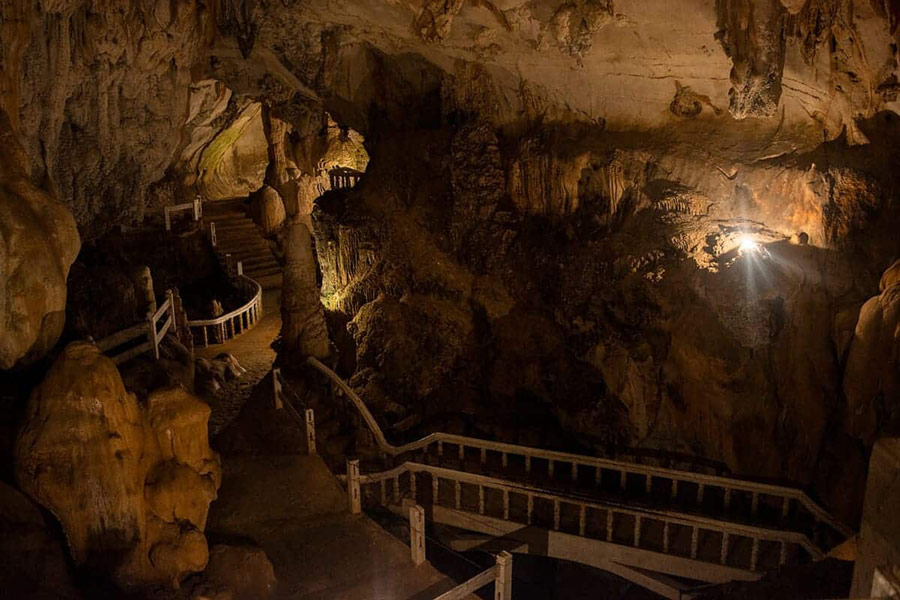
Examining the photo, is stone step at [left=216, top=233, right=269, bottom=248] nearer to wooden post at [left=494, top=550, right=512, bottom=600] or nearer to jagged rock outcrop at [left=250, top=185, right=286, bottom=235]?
jagged rock outcrop at [left=250, top=185, right=286, bottom=235]

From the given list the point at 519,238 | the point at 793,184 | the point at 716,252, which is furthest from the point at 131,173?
the point at 793,184

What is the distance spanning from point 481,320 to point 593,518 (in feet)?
15.4

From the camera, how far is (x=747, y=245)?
10.3 metres

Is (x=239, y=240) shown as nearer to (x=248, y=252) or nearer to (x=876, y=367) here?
(x=248, y=252)

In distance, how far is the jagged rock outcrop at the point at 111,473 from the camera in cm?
626

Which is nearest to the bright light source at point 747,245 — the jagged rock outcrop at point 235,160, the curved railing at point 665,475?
the curved railing at point 665,475

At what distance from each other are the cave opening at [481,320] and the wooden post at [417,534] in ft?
0.12

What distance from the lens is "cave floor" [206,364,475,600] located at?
23.4 ft

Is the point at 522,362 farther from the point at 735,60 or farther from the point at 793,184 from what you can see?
the point at 735,60

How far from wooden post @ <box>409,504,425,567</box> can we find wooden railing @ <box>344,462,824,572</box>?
1173 millimetres

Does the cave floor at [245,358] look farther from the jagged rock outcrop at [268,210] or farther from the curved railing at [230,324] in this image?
the jagged rock outcrop at [268,210]

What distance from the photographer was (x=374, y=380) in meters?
13.3

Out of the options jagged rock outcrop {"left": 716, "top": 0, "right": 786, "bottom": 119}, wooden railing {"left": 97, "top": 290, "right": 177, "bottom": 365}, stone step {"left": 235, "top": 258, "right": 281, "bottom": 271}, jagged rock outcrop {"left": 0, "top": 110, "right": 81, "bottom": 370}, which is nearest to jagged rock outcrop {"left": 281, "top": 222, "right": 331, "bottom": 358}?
wooden railing {"left": 97, "top": 290, "right": 177, "bottom": 365}

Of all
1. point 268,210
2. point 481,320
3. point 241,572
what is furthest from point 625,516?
point 268,210
